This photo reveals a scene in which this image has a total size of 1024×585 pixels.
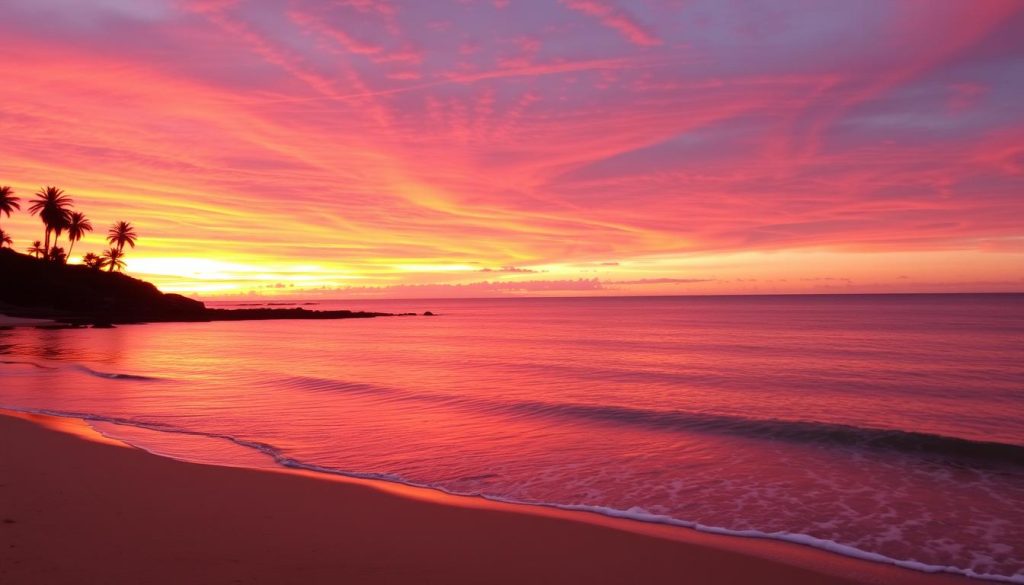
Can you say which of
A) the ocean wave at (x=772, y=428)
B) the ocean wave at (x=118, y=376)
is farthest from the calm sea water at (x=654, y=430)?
the ocean wave at (x=118, y=376)

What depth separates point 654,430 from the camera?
18.0 m

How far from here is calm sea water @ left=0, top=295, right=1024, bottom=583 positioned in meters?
10.7

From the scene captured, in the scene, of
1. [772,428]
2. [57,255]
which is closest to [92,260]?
[57,255]

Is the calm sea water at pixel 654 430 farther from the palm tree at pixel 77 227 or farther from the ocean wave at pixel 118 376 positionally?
the palm tree at pixel 77 227

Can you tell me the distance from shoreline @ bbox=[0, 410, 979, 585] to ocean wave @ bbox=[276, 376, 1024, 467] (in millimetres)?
8468

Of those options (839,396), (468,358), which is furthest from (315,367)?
(839,396)

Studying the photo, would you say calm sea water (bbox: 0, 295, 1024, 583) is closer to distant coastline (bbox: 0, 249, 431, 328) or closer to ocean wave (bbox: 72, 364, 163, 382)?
ocean wave (bbox: 72, 364, 163, 382)

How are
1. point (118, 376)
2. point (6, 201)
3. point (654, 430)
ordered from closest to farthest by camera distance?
point (654, 430) < point (118, 376) < point (6, 201)

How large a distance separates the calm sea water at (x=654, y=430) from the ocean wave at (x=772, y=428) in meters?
0.09

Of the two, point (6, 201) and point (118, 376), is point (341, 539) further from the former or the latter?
point (6, 201)

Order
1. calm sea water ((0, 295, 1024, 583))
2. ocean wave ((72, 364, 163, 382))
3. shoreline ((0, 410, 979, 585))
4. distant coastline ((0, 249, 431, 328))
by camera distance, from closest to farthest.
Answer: shoreline ((0, 410, 979, 585)), calm sea water ((0, 295, 1024, 583)), ocean wave ((72, 364, 163, 382)), distant coastline ((0, 249, 431, 328))

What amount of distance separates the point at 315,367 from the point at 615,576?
99.1 feet

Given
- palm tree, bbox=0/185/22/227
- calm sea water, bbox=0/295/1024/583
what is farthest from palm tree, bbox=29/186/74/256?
calm sea water, bbox=0/295/1024/583

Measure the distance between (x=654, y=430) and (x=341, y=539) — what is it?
37.0 ft
